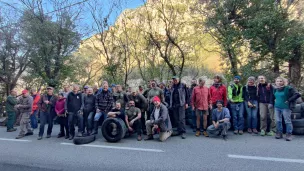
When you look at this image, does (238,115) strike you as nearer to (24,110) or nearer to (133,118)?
(133,118)

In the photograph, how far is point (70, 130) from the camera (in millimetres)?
7441

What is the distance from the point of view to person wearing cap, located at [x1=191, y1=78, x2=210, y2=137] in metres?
7.36

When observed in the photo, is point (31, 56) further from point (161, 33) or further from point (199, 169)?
point (199, 169)

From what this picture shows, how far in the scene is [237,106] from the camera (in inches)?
290

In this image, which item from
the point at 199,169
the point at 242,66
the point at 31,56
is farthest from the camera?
the point at 31,56

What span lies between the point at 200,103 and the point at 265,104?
2.01 m

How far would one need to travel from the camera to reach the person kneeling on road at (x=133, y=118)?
717cm

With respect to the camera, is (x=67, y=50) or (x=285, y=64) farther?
(x=67, y=50)

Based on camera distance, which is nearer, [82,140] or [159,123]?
[82,140]

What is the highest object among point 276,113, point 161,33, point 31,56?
point 161,33

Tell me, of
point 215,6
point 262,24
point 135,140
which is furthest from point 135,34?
point 135,140

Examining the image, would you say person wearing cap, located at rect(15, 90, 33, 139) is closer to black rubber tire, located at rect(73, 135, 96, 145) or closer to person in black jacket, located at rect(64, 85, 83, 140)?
person in black jacket, located at rect(64, 85, 83, 140)

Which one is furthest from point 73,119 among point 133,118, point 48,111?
point 133,118

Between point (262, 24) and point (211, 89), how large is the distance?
5.05m
